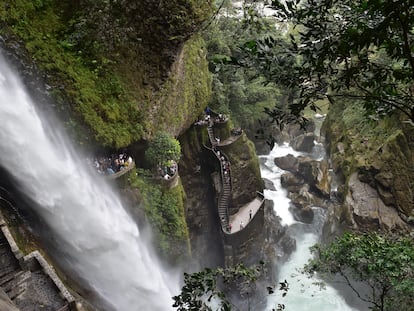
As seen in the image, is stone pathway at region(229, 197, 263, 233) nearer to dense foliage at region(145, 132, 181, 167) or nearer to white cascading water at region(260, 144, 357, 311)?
white cascading water at region(260, 144, 357, 311)

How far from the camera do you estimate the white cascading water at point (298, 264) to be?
720 inches

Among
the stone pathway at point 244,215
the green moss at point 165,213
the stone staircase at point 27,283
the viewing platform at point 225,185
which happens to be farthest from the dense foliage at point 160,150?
the stone staircase at point 27,283

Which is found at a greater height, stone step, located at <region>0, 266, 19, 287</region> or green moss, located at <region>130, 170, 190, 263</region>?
stone step, located at <region>0, 266, 19, 287</region>

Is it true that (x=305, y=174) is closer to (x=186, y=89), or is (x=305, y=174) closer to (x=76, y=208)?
(x=186, y=89)

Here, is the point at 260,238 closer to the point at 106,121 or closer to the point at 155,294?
the point at 155,294

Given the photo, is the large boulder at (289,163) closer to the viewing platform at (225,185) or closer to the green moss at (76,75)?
the viewing platform at (225,185)

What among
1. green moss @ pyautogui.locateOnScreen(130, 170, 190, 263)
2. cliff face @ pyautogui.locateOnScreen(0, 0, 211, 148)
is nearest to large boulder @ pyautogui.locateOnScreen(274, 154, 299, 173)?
green moss @ pyautogui.locateOnScreen(130, 170, 190, 263)

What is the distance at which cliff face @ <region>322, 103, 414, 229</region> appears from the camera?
1703 cm

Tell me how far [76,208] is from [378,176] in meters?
14.6

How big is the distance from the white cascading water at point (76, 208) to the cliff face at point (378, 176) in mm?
10791

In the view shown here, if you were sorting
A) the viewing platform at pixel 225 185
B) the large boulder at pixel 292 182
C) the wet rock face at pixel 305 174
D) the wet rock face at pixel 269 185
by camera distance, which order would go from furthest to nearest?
the wet rock face at pixel 269 185 → the large boulder at pixel 292 182 → the wet rock face at pixel 305 174 → the viewing platform at pixel 225 185

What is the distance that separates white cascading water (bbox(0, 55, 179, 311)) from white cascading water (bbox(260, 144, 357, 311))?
7001 mm

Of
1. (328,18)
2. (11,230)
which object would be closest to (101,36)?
(11,230)

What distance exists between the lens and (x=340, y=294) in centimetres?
1858
